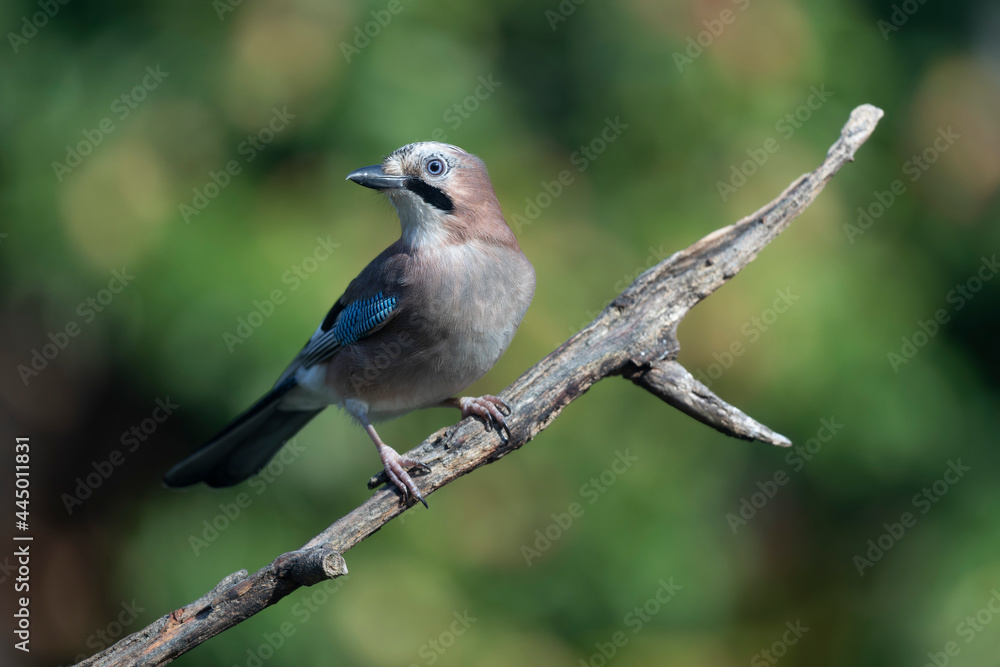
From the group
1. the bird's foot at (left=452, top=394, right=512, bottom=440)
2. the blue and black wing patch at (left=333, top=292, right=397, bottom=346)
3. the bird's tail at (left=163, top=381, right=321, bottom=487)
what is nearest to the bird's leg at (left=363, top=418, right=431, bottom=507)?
the bird's foot at (left=452, top=394, right=512, bottom=440)

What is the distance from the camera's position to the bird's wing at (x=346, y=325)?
4.49 m

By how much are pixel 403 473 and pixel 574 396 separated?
906 millimetres

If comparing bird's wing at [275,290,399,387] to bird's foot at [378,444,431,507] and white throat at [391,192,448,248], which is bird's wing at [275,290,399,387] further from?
bird's foot at [378,444,431,507]

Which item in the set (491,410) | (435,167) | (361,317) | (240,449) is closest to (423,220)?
(435,167)

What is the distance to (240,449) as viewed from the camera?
17.3 ft

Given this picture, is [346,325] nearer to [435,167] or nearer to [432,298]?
[432,298]

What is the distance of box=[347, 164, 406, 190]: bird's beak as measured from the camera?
4281mm

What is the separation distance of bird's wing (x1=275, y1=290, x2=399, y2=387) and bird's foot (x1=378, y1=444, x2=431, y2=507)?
0.80m

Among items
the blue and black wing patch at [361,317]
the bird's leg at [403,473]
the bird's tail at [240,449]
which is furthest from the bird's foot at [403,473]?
the bird's tail at [240,449]

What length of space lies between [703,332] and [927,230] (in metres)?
2.49

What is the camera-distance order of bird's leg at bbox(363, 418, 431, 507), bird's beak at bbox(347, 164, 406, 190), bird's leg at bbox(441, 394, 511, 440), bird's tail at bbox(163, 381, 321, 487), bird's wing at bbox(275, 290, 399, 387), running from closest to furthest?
bird's leg at bbox(363, 418, 431, 507) → bird's leg at bbox(441, 394, 511, 440) → bird's beak at bbox(347, 164, 406, 190) → bird's wing at bbox(275, 290, 399, 387) → bird's tail at bbox(163, 381, 321, 487)

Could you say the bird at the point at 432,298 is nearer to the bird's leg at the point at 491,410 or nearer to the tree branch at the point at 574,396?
the bird's leg at the point at 491,410

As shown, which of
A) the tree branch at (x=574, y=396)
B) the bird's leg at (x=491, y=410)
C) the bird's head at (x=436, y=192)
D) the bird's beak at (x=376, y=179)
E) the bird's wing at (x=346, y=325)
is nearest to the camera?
the tree branch at (x=574, y=396)

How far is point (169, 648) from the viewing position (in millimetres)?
3504
